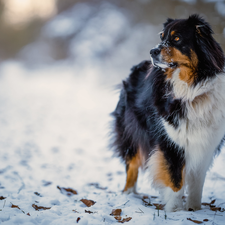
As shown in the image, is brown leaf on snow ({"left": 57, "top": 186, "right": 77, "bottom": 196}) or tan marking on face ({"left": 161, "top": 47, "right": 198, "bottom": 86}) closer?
tan marking on face ({"left": 161, "top": 47, "right": 198, "bottom": 86})

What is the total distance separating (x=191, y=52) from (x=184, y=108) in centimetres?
55

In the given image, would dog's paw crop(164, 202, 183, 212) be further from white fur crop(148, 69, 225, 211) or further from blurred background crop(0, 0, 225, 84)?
blurred background crop(0, 0, 225, 84)

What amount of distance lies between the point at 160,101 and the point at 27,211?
1708 millimetres

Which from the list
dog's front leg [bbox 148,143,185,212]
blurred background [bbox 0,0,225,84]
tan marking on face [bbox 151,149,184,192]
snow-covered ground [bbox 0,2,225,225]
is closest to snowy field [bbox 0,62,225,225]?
snow-covered ground [bbox 0,2,225,225]

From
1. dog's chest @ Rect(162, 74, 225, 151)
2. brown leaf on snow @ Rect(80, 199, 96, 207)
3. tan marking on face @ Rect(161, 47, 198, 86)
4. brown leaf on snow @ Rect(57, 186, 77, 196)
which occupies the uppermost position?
tan marking on face @ Rect(161, 47, 198, 86)

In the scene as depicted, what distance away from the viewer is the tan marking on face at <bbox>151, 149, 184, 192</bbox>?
8.04ft

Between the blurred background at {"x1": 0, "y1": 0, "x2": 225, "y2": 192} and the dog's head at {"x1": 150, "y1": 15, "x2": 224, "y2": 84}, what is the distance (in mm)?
553

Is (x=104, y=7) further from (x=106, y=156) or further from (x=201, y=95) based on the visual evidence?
(x=201, y=95)

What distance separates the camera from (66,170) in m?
4.36

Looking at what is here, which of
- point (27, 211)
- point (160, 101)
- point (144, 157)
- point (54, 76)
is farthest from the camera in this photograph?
point (54, 76)

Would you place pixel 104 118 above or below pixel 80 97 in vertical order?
below

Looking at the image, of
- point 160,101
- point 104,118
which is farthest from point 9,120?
point 160,101

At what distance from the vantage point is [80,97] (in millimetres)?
10961

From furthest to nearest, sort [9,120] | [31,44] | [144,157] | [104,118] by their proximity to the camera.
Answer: [31,44] → [104,118] → [9,120] → [144,157]
